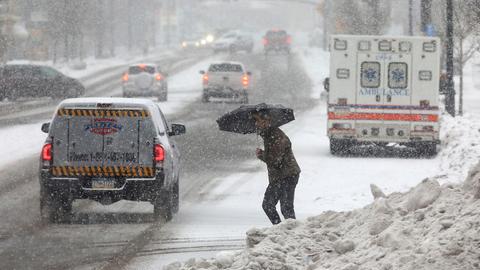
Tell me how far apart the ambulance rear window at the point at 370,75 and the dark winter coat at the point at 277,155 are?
13137 millimetres

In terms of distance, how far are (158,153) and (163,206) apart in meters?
0.82

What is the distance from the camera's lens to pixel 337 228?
1180 cm

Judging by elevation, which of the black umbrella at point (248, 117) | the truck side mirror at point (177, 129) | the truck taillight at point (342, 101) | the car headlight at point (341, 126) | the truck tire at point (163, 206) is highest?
the black umbrella at point (248, 117)

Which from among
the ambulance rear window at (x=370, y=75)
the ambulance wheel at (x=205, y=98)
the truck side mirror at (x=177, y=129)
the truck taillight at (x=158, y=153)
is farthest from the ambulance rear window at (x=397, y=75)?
the ambulance wheel at (x=205, y=98)

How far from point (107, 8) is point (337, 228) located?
90.0 meters

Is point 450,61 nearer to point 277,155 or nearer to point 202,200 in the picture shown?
point 202,200

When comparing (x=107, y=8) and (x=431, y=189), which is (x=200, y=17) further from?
(x=431, y=189)

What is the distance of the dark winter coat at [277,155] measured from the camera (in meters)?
13.1

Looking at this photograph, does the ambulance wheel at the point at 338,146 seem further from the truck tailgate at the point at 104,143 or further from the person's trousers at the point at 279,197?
the person's trousers at the point at 279,197

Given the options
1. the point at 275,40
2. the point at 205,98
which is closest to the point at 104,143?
the point at 205,98

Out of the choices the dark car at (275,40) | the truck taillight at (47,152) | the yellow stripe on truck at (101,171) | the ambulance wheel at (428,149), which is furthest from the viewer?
the dark car at (275,40)

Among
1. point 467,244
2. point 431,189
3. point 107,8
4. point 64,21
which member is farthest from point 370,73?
point 107,8

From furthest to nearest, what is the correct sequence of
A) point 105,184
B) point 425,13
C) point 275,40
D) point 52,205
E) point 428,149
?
point 275,40 < point 425,13 < point 428,149 < point 52,205 < point 105,184

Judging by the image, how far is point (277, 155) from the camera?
13.2 m
